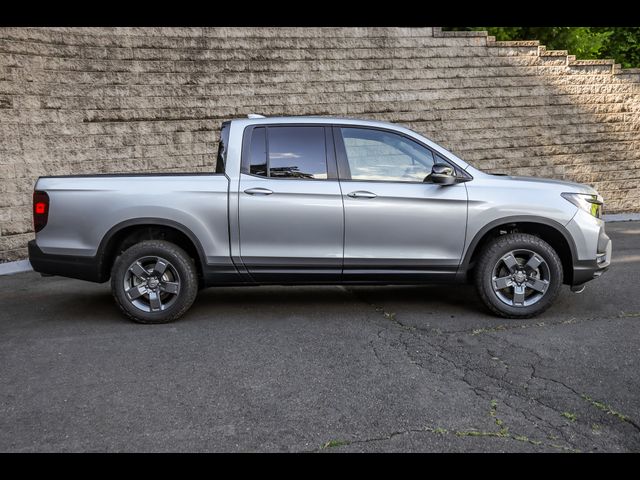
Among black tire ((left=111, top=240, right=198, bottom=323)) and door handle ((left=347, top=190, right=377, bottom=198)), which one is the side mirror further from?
black tire ((left=111, top=240, right=198, bottom=323))

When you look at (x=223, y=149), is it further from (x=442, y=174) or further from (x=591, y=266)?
(x=591, y=266)

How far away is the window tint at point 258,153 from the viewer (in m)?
5.91

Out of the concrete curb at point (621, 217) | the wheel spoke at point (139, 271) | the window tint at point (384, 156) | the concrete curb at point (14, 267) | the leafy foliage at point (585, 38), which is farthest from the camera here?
the leafy foliage at point (585, 38)

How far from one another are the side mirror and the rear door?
0.84 metres

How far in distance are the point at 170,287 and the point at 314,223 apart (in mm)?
1374

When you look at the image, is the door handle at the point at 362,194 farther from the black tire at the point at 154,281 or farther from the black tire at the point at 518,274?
the black tire at the point at 154,281

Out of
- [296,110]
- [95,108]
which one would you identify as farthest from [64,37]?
[296,110]

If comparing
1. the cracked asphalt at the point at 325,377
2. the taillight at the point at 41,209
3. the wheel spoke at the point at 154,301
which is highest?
the taillight at the point at 41,209

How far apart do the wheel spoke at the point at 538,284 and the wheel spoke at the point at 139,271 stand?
3.38 metres

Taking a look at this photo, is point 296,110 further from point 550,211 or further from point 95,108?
point 550,211

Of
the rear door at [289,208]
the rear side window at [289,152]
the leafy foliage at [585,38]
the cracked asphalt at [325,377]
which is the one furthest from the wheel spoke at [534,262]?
the leafy foliage at [585,38]

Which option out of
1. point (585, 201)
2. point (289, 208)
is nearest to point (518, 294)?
point (585, 201)

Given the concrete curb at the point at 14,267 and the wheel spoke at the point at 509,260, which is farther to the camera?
the concrete curb at the point at 14,267

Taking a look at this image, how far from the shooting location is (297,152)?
5977mm
